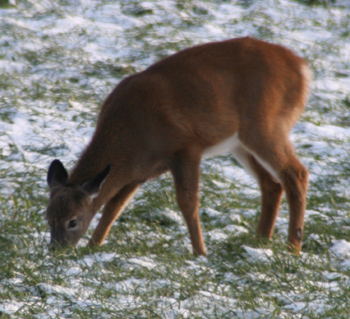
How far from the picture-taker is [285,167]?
19.3ft

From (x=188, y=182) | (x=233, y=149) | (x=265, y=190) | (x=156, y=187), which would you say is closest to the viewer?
(x=188, y=182)

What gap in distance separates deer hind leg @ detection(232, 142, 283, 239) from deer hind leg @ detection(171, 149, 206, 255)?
52 cm

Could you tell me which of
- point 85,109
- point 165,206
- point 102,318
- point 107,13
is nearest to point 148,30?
point 107,13

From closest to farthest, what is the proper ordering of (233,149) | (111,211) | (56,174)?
1. (56,174)
2. (111,211)
3. (233,149)

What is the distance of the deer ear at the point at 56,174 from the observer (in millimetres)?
5695

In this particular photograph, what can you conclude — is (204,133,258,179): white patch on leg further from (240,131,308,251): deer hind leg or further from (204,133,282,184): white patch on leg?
(240,131,308,251): deer hind leg

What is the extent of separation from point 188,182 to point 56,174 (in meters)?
1.13

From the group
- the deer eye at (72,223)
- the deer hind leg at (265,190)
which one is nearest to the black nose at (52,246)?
the deer eye at (72,223)

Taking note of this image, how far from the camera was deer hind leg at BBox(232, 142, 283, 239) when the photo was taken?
6.15m

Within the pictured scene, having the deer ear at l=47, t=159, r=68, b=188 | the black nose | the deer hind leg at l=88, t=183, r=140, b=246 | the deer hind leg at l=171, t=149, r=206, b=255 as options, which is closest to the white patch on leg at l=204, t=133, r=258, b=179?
the deer hind leg at l=171, t=149, r=206, b=255

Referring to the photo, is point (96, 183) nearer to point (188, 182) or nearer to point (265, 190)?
point (188, 182)

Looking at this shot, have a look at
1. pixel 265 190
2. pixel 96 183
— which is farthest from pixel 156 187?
pixel 96 183

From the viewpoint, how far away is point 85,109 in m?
8.59

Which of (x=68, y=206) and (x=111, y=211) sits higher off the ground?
(x=68, y=206)
